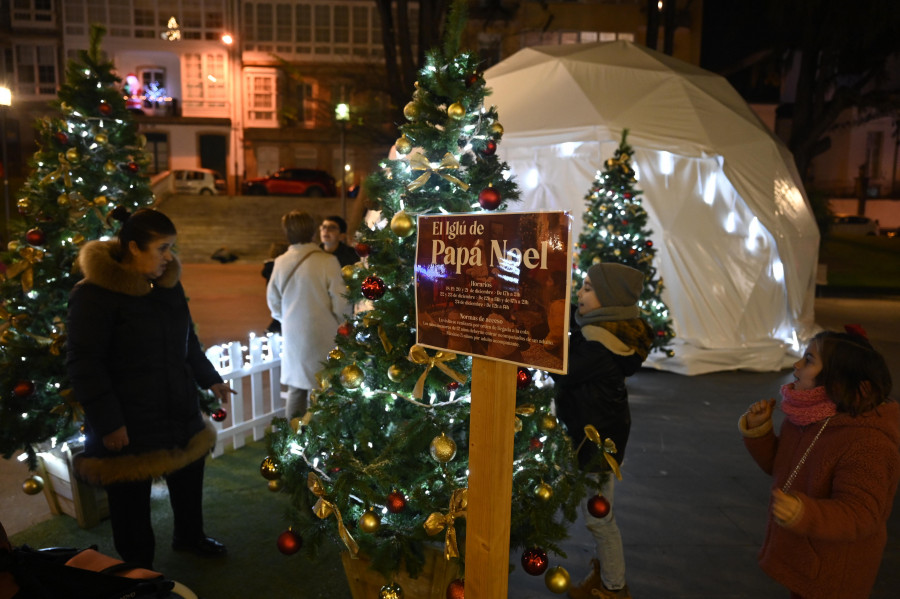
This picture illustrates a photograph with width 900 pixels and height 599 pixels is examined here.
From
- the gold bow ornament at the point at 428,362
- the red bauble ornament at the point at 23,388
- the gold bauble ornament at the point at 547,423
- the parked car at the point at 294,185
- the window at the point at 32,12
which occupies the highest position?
the window at the point at 32,12

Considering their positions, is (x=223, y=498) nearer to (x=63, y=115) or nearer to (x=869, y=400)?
(x=63, y=115)

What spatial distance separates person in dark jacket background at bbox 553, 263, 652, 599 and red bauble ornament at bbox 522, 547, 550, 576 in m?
→ 0.55

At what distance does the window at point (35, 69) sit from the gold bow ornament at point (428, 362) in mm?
40191

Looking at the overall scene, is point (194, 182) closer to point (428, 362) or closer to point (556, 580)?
point (428, 362)

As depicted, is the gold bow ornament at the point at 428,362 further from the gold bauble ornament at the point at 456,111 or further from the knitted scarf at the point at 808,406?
the knitted scarf at the point at 808,406

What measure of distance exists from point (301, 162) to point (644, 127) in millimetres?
28060

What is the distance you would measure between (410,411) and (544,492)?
0.68 m

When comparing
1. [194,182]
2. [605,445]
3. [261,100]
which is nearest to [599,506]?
[605,445]

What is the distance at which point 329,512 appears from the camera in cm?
272

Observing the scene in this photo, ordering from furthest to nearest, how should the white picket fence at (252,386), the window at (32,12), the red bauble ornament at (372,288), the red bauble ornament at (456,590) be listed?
the window at (32,12)
the white picket fence at (252,386)
the red bauble ornament at (372,288)
the red bauble ornament at (456,590)

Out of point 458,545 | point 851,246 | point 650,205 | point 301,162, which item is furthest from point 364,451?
point 301,162

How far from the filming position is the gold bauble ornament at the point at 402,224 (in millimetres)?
2703

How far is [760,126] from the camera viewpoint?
34.0 feet

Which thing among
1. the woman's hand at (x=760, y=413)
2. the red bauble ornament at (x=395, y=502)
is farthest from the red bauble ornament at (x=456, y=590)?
the woman's hand at (x=760, y=413)
